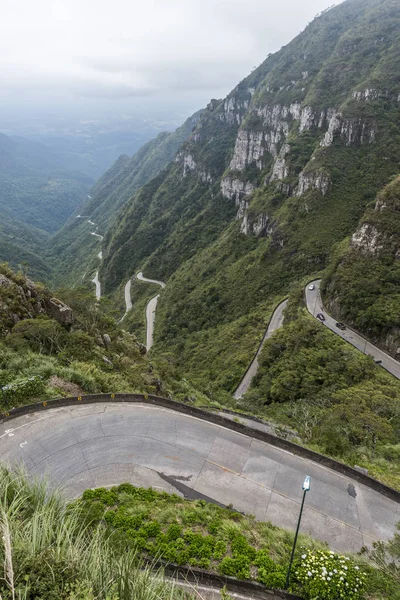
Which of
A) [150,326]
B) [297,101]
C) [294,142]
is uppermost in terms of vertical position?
[297,101]

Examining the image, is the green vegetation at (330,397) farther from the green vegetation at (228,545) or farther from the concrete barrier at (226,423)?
the green vegetation at (228,545)

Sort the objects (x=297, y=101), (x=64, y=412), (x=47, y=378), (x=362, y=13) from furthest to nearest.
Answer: (x=362, y=13), (x=297, y=101), (x=47, y=378), (x=64, y=412)

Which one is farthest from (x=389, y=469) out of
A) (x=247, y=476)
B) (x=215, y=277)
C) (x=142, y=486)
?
(x=215, y=277)

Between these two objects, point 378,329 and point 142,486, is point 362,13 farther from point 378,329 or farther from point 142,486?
point 142,486

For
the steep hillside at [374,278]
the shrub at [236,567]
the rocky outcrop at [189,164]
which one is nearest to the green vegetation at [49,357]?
Result: the shrub at [236,567]

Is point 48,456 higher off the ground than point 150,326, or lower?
higher

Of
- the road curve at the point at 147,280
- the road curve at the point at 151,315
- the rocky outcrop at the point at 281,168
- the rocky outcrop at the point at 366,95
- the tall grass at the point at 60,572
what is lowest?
the road curve at the point at 151,315

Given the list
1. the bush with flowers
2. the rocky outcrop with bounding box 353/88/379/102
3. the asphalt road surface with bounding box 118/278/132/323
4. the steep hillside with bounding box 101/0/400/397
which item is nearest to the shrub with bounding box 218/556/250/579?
the bush with flowers
